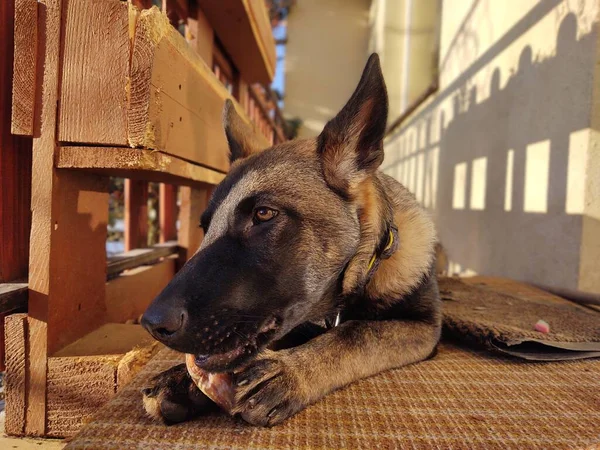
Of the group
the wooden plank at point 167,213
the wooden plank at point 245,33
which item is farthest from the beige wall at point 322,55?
the wooden plank at point 167,213

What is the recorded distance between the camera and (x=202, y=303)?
4.08 feet

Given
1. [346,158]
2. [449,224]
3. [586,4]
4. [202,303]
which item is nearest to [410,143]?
[449,224]

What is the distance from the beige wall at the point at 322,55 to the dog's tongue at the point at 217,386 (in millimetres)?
15971

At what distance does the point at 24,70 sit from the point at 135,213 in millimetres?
1636

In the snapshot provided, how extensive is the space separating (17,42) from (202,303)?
45.0 inches

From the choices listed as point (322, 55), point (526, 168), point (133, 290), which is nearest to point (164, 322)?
point (133, 290)

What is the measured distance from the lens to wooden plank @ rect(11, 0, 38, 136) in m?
1.57

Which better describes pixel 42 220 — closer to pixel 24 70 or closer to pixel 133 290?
pixel 24 70

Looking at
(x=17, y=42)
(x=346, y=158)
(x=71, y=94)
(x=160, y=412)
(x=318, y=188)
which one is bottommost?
(x=160, y=412)

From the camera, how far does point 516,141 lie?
384cm

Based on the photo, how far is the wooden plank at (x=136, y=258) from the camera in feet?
7.97

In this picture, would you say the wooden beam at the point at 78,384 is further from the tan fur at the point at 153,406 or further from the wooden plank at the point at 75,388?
the tan fur at the point at 153,406

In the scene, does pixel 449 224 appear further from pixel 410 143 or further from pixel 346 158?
pixel 346 158

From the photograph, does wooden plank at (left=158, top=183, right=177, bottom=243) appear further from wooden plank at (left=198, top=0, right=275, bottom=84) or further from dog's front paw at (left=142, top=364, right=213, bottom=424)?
dog's front paw at (left=142, top=364, right=213, bottom=424)
